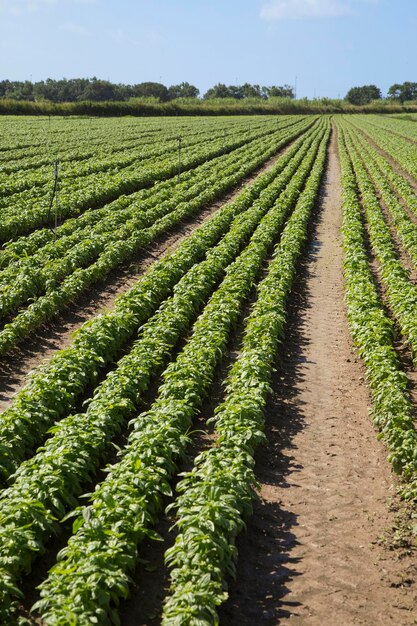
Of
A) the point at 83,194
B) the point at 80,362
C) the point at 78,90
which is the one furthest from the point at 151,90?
the point at 80,362

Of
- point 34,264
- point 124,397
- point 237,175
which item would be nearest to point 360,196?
point 237,175

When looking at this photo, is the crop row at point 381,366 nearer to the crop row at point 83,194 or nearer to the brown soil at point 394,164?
the crop row at point 83,194

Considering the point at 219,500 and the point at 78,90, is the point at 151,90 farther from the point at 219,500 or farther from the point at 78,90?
the point at 219,500

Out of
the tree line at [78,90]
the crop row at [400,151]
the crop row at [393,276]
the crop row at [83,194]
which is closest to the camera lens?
the crop row at [393,276]

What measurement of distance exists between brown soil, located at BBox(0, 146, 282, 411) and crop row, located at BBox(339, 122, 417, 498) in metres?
5.53

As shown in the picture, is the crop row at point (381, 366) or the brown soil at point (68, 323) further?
the brown soil at point (68, 323)

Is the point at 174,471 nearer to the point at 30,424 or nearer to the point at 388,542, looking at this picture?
the point at 30,424

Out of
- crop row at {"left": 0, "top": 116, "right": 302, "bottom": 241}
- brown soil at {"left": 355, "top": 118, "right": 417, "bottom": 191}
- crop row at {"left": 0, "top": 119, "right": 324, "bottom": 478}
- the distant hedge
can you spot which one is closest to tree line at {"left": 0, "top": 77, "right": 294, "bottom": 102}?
the distant hedge

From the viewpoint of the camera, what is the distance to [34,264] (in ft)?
52.3

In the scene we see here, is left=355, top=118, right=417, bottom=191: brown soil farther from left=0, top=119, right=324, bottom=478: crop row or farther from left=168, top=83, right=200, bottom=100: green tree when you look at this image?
left=168, top=83, right=200, bottom=100: green tree

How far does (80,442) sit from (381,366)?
5.17m

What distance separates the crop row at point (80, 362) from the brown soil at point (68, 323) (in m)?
0.73

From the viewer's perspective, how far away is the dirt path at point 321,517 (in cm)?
622

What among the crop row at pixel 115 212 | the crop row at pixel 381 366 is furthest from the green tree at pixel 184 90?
the crop row at pixel 381 366
